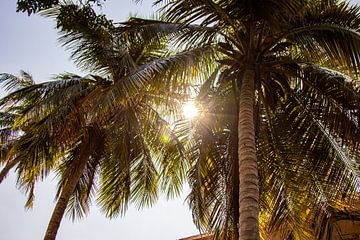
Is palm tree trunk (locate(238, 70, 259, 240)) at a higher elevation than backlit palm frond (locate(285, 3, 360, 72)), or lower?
lower

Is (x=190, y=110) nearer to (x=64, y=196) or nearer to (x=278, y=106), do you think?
(x=278, y=106)

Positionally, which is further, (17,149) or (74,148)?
(74,148)

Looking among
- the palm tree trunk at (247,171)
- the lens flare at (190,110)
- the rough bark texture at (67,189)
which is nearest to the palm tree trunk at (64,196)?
the rough bark texture at (67,189)

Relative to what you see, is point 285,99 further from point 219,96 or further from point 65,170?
point 65,170

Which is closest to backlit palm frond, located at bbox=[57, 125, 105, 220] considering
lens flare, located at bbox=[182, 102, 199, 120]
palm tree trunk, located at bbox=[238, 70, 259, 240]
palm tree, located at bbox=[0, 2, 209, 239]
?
palm tree, located at bbox=[0, 2, 209, 239]

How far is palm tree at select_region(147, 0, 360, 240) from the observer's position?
23.4ft

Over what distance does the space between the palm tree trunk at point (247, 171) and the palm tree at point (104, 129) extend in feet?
3.92

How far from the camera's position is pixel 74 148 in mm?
11336

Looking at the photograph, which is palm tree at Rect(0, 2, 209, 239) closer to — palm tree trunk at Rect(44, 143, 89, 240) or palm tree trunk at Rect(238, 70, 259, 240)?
palm tree trunk at Rect(44, 143, 89, 240)

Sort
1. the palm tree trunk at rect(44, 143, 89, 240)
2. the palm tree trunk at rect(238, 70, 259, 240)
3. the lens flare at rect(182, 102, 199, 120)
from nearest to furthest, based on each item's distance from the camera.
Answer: the palm tree trunk at rect(238, 70, 259, 240)
the lens flare at rect(182, 102, 199, 120)
the palm tree trunk at rect(44, 143, 89, 240)

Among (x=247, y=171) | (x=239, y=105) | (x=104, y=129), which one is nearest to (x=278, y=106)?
(x=239, y=105)

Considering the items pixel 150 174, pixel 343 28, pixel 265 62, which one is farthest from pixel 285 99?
pixel 150 174

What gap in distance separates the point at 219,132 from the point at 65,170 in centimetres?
453

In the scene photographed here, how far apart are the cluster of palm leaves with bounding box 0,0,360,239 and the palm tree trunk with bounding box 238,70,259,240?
2cm
